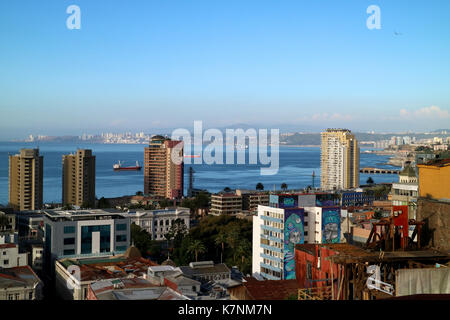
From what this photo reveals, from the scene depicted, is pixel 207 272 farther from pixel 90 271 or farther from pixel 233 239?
pixel 233 239

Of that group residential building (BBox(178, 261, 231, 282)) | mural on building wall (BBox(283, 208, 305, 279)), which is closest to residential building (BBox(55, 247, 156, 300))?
residential building (BBox(178, 261, 231, 282))

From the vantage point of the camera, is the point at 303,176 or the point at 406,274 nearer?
the point at 406,274

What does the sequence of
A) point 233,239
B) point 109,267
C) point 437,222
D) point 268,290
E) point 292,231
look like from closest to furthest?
point 437,222, point 268,290, point 109,267, point 292,231, point 233,239

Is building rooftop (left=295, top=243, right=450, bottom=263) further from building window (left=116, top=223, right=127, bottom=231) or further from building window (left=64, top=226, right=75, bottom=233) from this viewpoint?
building window (left=116, top=223, right=127, bottom=231)

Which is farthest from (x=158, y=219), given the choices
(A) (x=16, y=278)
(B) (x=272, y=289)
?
(B) (x=272, y=289)
